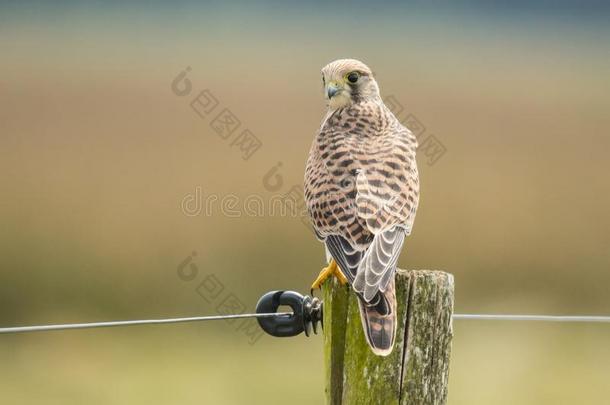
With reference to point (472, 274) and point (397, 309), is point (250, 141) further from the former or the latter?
point (397, 309)

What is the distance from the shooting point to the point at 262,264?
427 inches

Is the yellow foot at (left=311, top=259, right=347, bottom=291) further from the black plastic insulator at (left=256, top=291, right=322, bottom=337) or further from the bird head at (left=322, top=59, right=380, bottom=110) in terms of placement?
the bird head at (left=322, top=59, right=380, bottom=110)

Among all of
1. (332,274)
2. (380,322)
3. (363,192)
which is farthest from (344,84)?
(380,322)

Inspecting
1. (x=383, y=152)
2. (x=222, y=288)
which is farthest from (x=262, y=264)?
(x=383, y=152)

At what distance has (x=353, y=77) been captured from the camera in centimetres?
533

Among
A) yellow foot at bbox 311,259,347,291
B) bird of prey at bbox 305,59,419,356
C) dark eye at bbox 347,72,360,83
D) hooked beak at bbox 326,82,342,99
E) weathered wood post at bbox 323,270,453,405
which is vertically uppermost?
dark eye at bbox 347,72,360,83

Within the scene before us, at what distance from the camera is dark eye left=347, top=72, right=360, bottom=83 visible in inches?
209

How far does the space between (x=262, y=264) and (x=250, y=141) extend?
1.54 metres

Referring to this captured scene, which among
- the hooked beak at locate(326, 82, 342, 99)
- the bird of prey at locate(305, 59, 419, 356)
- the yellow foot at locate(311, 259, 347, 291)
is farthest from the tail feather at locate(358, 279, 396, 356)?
the hooked beak at locate(326, 82, 342, 99)

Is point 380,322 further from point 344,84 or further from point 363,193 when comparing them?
point 344,84

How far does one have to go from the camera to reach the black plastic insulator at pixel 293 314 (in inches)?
163

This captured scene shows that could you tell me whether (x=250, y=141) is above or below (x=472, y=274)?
above

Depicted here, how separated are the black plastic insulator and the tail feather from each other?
1.84 feet

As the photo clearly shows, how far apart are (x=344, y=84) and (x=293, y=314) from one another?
60.1 inches
